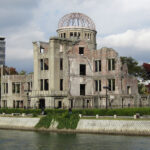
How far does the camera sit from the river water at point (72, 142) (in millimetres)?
37719

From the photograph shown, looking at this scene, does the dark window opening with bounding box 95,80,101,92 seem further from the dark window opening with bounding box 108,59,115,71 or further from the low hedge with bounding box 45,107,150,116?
the low hedge with bounding box 45,107,150,116

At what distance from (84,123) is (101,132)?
3.22 metres

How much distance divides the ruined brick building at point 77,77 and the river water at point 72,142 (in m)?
20.7

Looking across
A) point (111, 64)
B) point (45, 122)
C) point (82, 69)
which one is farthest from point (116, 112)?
point (82, 69)

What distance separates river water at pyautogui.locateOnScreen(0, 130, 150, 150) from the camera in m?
37.7

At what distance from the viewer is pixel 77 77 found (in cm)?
7144

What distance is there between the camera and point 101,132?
154 feet

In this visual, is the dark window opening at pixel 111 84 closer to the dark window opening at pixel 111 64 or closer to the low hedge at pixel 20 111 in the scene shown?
the dark window opening at pixel 111 64

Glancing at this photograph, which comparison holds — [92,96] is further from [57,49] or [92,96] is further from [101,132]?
[101,132]

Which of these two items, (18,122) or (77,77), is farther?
(77,77)

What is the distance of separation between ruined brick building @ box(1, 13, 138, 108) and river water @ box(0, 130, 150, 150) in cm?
2067

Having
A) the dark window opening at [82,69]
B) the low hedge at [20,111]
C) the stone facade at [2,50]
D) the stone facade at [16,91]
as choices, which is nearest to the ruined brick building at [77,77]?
the dark window opening at [82,69]

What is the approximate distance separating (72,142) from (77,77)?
31188 millimetres

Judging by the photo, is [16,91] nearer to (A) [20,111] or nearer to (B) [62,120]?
(A) [20,111]
